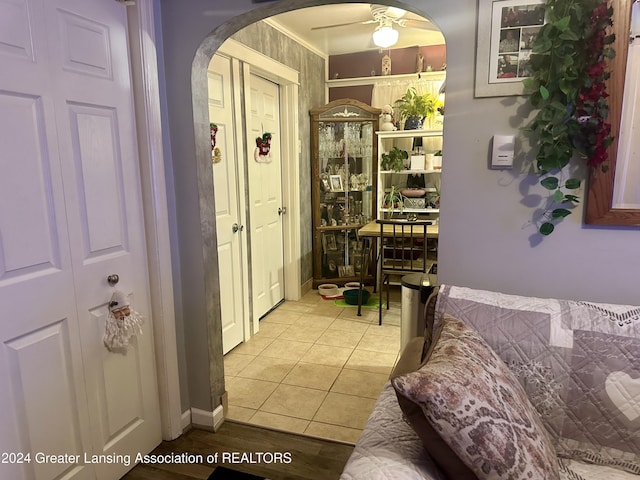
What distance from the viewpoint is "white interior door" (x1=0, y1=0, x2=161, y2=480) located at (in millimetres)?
1377

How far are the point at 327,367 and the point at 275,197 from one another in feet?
5.45

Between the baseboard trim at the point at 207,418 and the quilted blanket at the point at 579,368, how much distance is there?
1479mm

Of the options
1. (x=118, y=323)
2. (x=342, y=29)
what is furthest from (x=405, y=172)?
(x=118, y=323)

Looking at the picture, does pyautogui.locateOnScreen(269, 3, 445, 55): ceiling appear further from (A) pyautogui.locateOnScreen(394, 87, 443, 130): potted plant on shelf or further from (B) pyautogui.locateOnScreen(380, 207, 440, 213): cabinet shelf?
(B) pyautogui.locateOnScreen(380, 207, 440, 213): cabinet shelf

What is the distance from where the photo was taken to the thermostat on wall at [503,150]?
150 cm

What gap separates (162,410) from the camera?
6.81 feet

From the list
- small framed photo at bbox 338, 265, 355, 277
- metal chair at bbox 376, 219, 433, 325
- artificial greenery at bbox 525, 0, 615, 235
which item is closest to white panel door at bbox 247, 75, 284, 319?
small framed photo at bbox 338, 265, 355, 277

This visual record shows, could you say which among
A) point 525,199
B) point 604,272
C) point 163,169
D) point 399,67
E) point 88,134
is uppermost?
point 399,67

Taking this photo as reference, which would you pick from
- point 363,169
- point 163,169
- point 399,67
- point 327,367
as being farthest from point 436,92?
point 163,169

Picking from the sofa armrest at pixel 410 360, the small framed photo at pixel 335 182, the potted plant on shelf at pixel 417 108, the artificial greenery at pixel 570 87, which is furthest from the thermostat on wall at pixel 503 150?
the small framed photo at pixel 335 182

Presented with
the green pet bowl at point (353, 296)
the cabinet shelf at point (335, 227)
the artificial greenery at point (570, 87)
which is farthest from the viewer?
the cabinet shelf at point (335, 227)

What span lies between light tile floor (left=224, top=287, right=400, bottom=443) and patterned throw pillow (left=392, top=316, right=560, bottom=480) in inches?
51.3

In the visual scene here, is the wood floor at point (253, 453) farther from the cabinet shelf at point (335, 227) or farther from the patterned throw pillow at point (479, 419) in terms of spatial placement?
the cabinet shelf at point (335, 227)

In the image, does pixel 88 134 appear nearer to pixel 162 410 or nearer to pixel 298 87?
pixel 162 410
